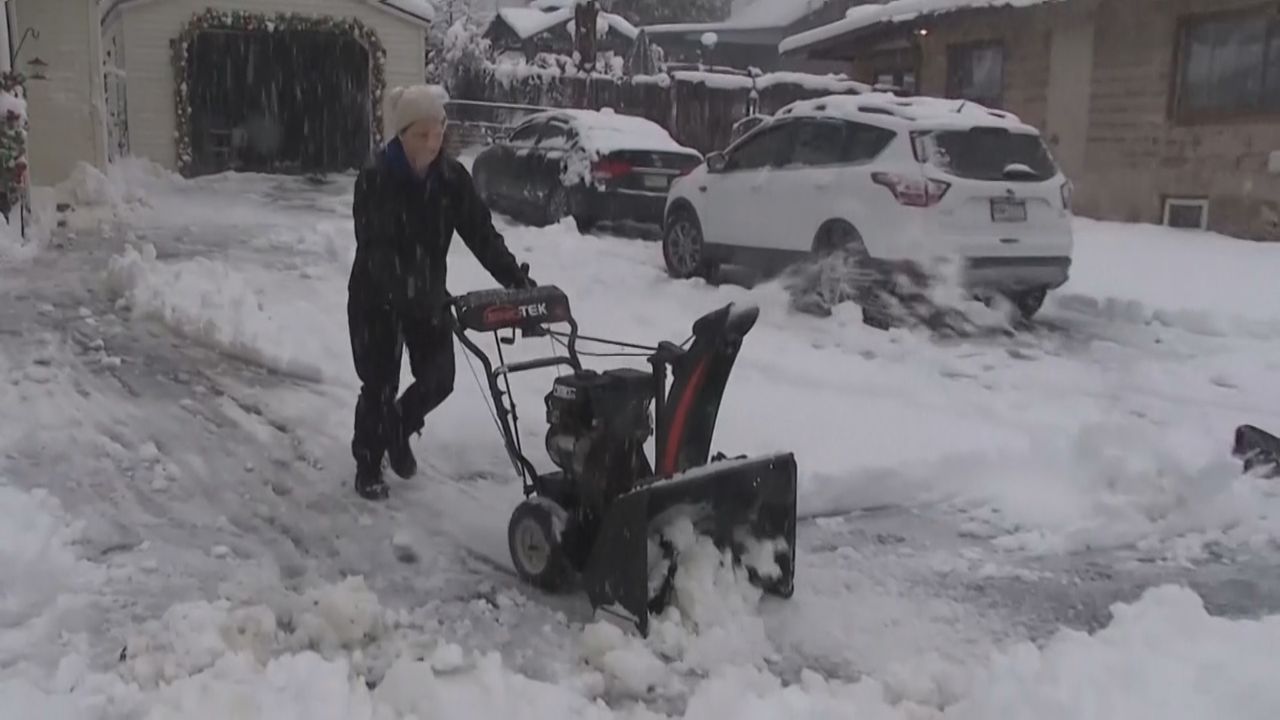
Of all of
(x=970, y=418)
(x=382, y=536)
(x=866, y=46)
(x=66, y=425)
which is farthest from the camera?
(x=866, y=46)

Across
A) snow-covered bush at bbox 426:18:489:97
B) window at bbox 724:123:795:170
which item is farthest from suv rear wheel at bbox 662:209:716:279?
snow-covered bush at bbox 426:18:489:97

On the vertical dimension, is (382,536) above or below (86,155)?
below

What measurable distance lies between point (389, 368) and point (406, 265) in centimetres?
45

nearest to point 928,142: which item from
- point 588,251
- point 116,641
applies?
point 588,251

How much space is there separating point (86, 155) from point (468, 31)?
1266cm

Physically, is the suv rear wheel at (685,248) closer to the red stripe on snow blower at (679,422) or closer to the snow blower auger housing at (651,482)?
the snow blower auger housing at (651,482)

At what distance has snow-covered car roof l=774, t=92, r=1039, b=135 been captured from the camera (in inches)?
363

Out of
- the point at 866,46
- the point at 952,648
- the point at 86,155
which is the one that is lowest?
the point at 952,648

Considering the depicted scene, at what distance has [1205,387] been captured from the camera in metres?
7.42

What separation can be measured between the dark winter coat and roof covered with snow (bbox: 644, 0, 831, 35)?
140ft

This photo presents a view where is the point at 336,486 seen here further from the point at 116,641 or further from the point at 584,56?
the point at 584,56

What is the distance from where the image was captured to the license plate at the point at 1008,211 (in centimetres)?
904

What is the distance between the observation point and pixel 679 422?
390cm

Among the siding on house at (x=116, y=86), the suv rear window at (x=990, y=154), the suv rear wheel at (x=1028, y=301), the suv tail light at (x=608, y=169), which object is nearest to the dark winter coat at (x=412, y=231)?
the suv rear window at (x=990, y=154)
